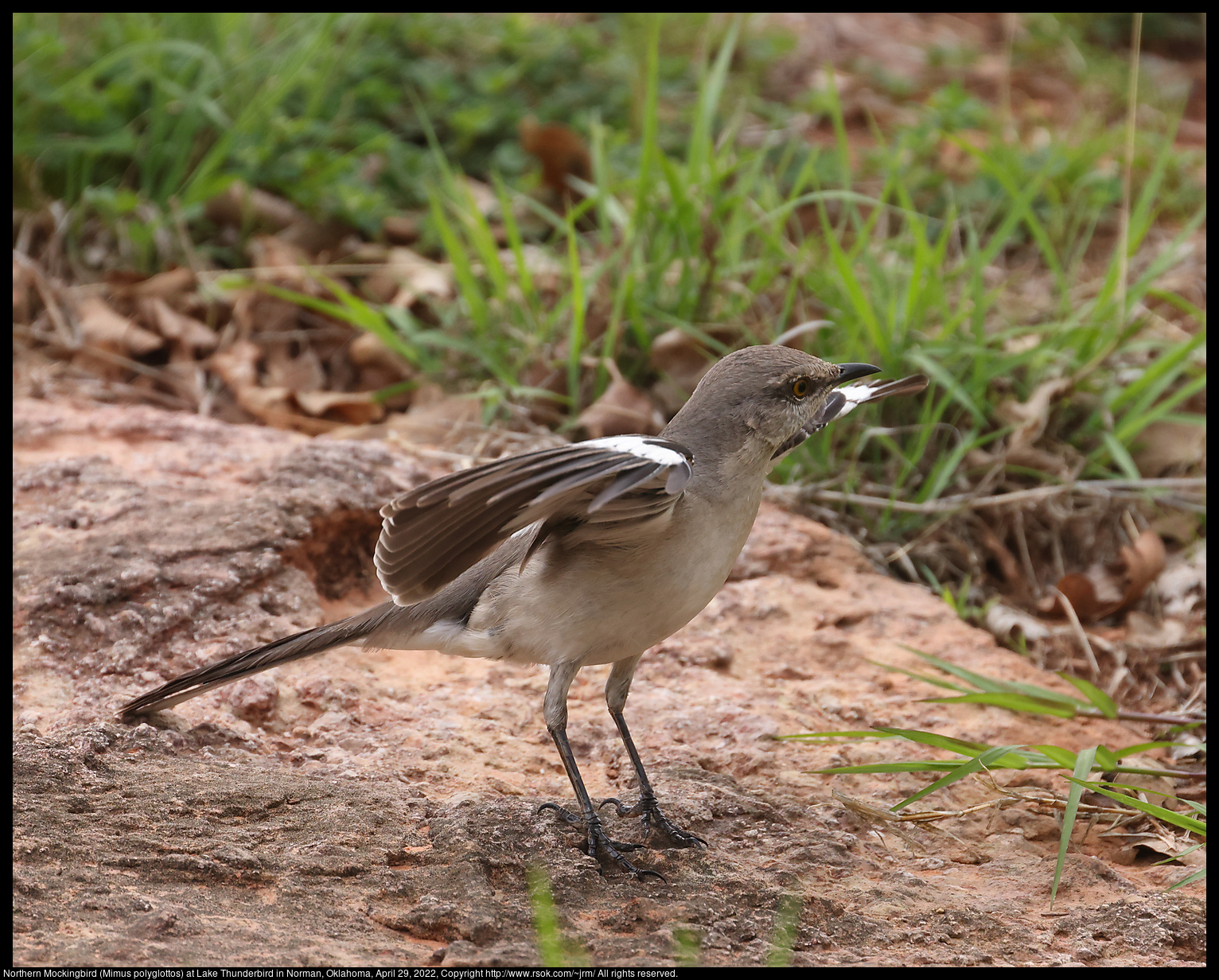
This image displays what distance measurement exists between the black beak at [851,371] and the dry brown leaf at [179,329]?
12.5ft

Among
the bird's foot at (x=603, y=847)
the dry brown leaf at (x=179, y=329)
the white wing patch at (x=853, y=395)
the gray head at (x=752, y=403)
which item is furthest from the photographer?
the dry brown leaf at (x=179, y=329)

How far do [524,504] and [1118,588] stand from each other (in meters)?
3.46

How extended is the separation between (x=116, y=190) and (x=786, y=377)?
4.79m

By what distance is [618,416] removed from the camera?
543 cm

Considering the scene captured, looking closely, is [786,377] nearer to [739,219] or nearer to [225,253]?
[739,219]

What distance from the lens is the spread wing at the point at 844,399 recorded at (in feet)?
12.3

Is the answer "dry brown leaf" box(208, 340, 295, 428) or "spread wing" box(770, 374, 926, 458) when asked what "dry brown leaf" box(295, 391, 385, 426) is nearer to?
"dry brown leaf" box(208, 340, 295, 428)

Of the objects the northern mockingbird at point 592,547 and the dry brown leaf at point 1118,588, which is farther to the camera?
the dry brown leaf at point 1118,588

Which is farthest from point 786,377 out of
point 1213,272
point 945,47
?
point 945,47

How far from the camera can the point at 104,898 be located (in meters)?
2.65

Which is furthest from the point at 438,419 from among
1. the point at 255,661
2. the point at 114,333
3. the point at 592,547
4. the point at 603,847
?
the point at 603,847

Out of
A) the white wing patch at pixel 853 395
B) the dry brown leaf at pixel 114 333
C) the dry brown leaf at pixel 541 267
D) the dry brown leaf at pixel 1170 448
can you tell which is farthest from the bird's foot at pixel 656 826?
the dry brown leaf at pixel 114 333

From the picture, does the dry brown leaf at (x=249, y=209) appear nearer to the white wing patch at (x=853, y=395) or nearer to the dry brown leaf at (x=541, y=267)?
the dry brown leaf at (x=541, y=267)

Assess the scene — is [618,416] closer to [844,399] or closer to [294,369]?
[844,399]
